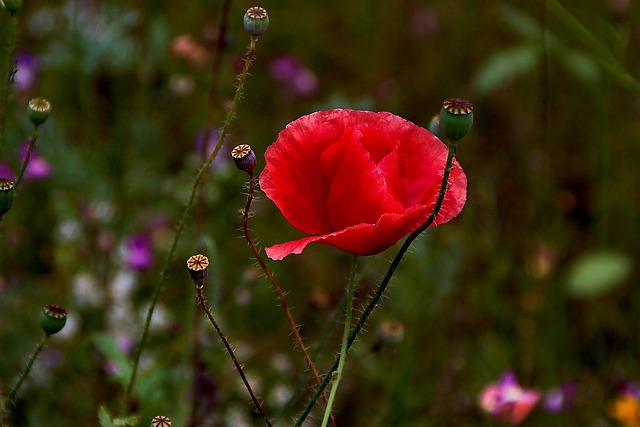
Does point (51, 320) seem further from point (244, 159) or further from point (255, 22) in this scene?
point (255, 22)

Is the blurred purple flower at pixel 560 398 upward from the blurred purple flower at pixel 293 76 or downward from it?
downward

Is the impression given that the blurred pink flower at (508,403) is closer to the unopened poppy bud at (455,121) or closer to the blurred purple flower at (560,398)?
the blurred purple flower at (560,398)

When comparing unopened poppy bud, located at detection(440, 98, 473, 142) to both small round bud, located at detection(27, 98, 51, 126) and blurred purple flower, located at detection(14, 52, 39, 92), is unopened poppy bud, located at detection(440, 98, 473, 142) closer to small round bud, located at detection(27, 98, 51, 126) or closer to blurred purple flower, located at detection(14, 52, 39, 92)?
small round bud, located at detection(27, 98, 51, 126)

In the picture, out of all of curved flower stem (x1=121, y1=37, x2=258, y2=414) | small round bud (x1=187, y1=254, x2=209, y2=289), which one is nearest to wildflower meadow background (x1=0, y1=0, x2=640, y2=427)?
curved flower stem (x1=121, y1=37, x2=258, y2=414)

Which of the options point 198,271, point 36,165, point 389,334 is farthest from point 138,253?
point 198,271

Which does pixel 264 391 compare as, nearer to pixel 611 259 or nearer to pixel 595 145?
pixel 611 259

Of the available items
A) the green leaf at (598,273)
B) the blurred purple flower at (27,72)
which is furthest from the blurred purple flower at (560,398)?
the blurred purple flower at (27,72)

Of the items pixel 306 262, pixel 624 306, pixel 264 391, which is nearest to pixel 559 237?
pixel 624 306
